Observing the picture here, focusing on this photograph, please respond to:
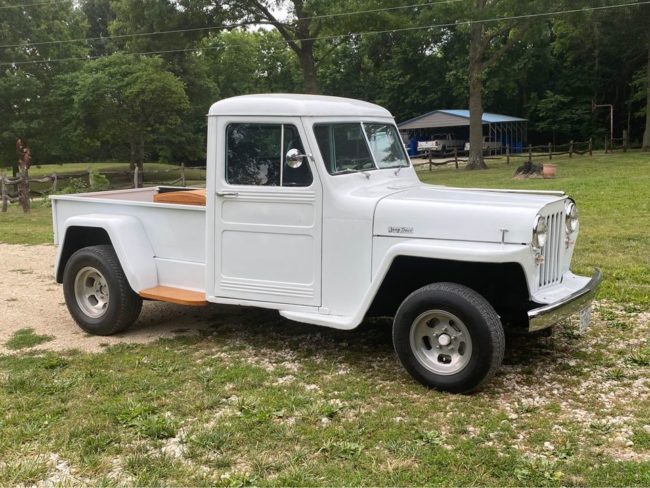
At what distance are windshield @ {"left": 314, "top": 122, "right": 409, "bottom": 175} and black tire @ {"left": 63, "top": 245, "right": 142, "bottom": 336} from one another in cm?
219

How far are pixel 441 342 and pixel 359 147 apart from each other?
1716 mm

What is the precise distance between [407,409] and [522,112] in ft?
150

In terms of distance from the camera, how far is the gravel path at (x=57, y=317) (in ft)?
19.1

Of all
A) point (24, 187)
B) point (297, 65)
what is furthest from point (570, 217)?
point (297, 65)

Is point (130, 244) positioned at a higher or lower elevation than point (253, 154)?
lower

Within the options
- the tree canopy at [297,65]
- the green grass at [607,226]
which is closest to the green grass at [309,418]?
the green grass at [607,226]

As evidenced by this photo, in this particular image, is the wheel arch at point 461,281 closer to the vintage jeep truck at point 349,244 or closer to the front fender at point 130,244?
the vintage jeep truck at point 349,244

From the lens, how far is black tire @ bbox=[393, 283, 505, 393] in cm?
412

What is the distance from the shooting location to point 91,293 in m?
6.06

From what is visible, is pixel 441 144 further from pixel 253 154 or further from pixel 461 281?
pixel 461 281

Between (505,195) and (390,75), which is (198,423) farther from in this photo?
(390,75)

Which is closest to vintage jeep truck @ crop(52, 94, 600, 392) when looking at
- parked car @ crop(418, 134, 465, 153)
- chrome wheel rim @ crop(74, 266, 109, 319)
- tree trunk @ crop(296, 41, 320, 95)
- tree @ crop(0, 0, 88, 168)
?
chrome wheel rim @ crop(74, 266, 109, 319)

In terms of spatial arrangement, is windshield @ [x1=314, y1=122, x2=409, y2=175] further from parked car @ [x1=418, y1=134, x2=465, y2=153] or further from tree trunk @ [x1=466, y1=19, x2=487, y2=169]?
parked car @ [x1=418, y1=134, x2=465, y2=153]

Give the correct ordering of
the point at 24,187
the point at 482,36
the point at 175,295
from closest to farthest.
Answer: the point at 175,295 < the point at 24,187 < the point at 482,36
